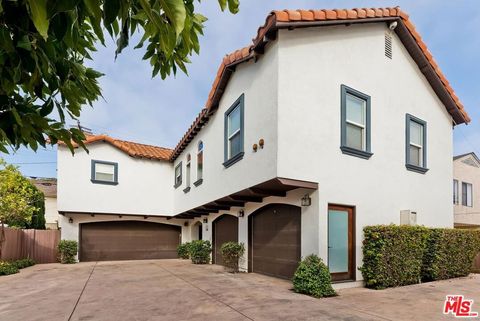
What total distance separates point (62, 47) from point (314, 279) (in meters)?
6.92

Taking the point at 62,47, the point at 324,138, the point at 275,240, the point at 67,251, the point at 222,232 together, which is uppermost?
the point at 324,138

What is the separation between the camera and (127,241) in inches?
711

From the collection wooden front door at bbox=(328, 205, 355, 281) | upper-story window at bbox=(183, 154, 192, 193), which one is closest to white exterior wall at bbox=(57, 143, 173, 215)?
upper-story window at bbox=(183, 154, 192, 193)

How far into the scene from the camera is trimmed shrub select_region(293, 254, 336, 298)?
7.42 meters

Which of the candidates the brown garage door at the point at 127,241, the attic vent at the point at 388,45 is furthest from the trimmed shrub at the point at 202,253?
the attic vent at the point at 388,45

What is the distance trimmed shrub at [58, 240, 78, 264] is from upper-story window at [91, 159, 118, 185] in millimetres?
3141

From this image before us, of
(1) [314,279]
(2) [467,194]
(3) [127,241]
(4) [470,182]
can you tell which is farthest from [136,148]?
(4) [470,182]

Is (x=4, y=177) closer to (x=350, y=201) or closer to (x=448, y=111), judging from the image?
(x=350, y=201)

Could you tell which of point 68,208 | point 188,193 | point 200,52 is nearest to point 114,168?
point 68,208

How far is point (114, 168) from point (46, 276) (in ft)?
22.8

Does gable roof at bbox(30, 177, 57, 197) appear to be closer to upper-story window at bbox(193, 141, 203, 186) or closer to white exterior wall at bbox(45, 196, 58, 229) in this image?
white exterior wall at bbox(45, 196, 58, 229)

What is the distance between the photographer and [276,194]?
946 centimetres

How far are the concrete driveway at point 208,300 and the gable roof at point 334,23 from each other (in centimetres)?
591

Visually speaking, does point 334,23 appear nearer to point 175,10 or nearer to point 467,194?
point 175,10
